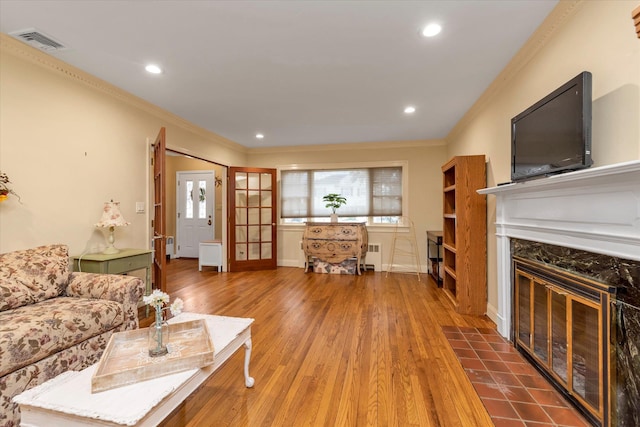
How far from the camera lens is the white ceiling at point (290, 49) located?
1825mm

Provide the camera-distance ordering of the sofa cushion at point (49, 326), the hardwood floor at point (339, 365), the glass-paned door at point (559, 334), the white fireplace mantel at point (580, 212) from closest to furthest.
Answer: the white fireplace mantel at point (580, 212) < the sofa cushion at point (49, 326) < the hardwood floor at point (339, 365) < the glass-paned door at point (559, 334)

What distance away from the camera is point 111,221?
2709mm

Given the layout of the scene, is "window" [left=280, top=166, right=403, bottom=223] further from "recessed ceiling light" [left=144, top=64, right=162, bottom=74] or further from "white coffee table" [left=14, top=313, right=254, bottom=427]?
"white coffee table" [left=14, top=313, right=254, bottom=427]

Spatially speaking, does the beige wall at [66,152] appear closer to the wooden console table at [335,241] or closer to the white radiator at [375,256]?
the wooden console table at [335,241]

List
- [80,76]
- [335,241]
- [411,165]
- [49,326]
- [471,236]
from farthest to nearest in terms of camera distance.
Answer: [411,165] → [335,241] → [471,236] → [80,76] → [49,326]

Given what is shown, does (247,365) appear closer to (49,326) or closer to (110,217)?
(49,326)

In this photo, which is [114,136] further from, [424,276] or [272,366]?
[424,276]

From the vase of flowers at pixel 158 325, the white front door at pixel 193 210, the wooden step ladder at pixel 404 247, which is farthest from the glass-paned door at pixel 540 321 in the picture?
the white front door at pixel 193 210

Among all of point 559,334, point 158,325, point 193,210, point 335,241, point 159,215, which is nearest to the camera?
point 158,325

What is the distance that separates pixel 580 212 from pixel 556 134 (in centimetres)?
50

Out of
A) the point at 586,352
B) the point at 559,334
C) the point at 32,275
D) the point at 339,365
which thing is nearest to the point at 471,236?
the point at 559,334

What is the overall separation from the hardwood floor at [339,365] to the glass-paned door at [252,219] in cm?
148

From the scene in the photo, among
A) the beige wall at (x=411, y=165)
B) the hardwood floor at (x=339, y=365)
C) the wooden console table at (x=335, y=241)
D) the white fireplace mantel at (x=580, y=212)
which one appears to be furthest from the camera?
the beige wall at (x=411, y=165)

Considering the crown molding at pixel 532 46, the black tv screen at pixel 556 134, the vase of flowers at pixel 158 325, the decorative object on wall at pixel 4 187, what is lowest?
the vase of flowers at pixel 158 325
